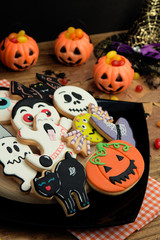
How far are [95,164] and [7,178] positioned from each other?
52 centimetres

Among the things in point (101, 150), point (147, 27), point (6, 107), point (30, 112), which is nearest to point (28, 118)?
point (30, 112)

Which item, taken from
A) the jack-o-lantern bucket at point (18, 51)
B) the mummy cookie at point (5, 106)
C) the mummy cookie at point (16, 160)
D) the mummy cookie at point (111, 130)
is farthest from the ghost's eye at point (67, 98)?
the jack-o-lantern bucket at point (18, 51)

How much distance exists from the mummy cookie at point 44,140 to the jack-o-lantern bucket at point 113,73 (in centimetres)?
91

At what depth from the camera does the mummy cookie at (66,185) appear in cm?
184

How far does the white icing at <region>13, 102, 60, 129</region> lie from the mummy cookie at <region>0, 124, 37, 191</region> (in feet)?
0.41

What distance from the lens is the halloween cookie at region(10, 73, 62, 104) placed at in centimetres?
241

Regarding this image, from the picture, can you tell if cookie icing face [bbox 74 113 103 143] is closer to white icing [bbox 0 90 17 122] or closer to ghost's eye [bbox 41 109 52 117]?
ghost's eye [bbox 41 109 52 117]

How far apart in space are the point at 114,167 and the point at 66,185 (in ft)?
1.04

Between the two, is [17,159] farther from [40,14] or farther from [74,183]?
[40,14]

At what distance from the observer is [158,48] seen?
3.61 m

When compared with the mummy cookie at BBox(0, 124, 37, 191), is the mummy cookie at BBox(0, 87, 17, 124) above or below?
above

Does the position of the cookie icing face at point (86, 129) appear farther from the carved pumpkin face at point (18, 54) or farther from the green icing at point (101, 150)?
the carved pumpkin face at point (18, 54)

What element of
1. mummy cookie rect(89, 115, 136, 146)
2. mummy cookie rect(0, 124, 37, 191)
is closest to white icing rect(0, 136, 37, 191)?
mummy cookie rect(0, 124, 37, 191)

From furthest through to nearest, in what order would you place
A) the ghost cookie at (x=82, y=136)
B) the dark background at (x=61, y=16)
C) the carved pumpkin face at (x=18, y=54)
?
the dark background at (x=61, y=16)
the carved pumpkin face at (x=18, y=54)
the ghost cookie at (x=82, y=136)
